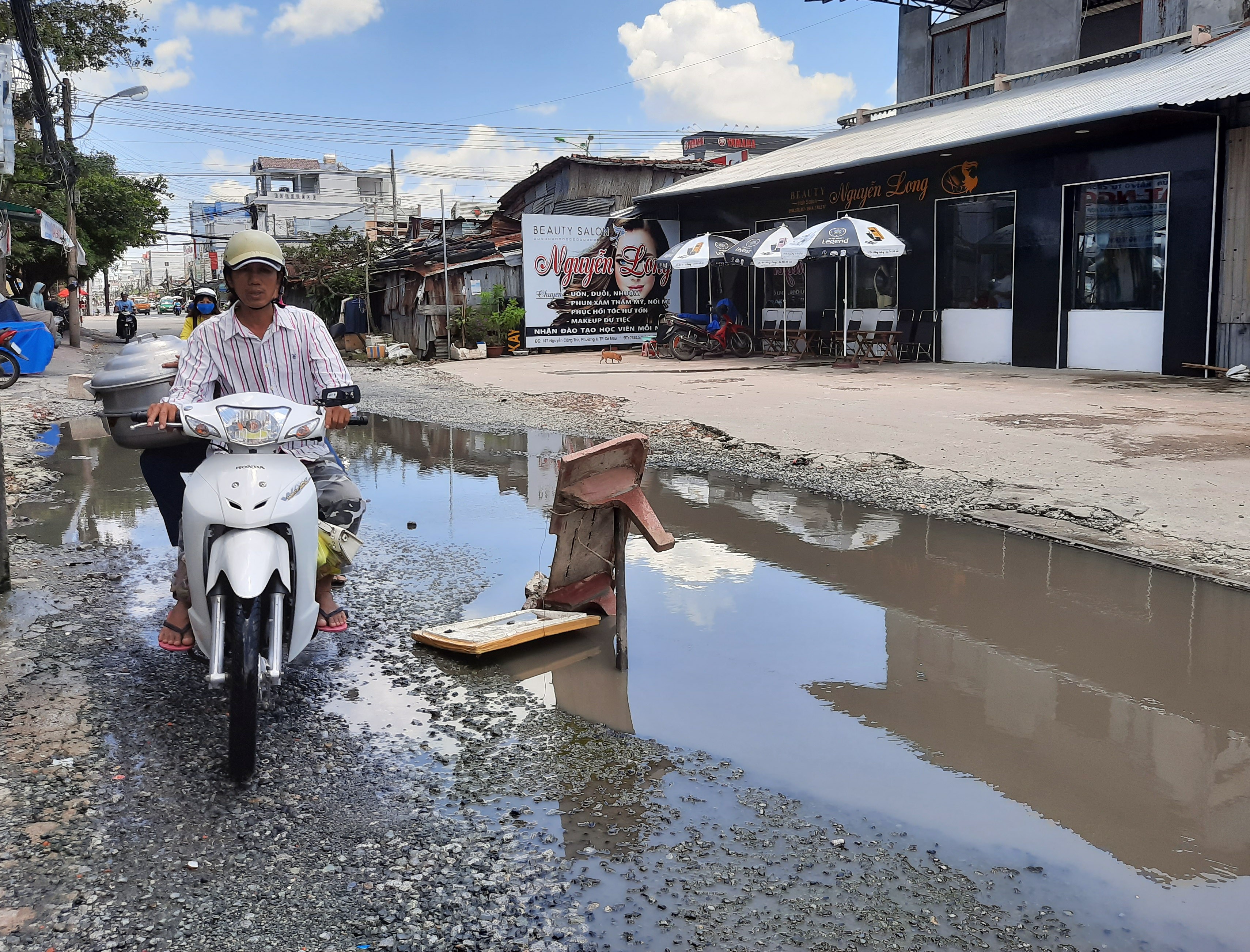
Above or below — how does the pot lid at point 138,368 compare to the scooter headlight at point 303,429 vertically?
above

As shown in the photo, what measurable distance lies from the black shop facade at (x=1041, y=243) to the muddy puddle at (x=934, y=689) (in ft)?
35.3

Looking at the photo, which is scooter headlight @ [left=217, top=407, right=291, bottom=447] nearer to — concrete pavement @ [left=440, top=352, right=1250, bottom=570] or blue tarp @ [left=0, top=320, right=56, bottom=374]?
concrete pavement @ [left=440, top=352, right=1250, bottom=570]

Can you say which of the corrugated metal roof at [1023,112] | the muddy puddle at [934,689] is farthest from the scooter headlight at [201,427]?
the corrugated metal roof at [1023,112]

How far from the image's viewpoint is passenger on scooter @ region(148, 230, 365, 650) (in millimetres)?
3998

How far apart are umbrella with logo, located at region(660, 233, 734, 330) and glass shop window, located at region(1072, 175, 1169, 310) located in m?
6.74

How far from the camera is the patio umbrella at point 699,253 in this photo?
21.2m

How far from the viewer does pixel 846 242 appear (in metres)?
17.6

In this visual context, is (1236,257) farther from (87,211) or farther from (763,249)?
(87,211)

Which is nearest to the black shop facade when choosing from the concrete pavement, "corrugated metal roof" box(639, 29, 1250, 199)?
"corrugated metal roof" box(639, 29, 1250, 199)

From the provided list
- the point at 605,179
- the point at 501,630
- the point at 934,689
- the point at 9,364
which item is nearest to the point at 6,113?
the point at 501,630

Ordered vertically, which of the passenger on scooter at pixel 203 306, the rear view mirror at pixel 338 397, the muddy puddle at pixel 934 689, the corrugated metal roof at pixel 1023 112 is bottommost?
the muddy puddle at pixel 934 689

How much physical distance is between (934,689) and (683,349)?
1850 cm

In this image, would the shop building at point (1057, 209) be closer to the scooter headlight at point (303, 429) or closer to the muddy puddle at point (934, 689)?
the muddy puddle at point (934, 689)

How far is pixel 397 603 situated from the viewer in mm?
5207
